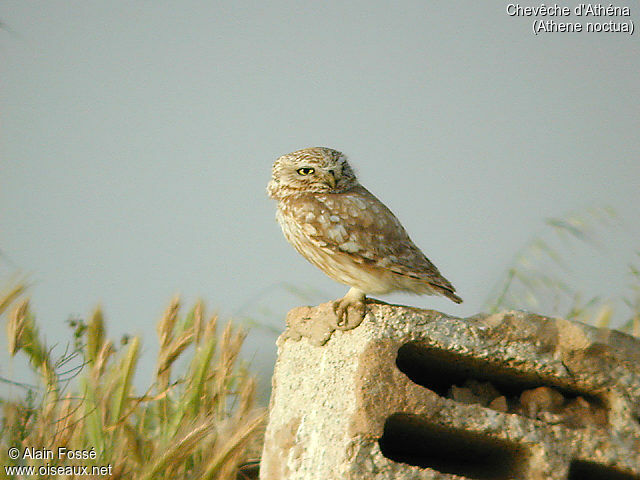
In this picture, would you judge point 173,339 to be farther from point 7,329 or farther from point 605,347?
point 605,347

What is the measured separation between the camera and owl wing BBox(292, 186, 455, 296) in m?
2.15

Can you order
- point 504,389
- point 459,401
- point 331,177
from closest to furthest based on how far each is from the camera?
point 459,401
point 504,389
point 331,177

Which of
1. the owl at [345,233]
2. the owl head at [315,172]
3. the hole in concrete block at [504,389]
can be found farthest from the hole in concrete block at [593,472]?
the owl head at [315,172]

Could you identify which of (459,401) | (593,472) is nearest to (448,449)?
(459,401)

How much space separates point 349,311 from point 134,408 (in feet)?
2.84

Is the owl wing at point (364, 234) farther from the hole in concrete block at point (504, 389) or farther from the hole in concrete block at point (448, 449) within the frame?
the hole in concrete block at point (448, 449)

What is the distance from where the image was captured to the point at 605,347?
2.00 m

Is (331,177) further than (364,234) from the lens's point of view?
Yes

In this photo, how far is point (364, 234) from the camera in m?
2.21

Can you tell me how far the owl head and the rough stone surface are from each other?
478 millimetres

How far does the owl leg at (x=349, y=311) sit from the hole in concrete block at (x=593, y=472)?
2.47 ft

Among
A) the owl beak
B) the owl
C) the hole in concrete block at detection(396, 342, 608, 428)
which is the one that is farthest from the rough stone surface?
the owl beak

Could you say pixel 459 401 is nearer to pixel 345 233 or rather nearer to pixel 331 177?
pixel 345 233

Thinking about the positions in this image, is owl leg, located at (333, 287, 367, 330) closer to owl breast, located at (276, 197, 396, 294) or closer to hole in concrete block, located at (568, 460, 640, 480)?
owl breast, located at (276, 197, 396, 294)
